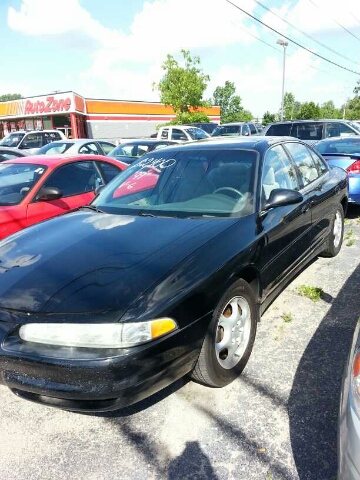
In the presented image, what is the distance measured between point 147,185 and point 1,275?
5.25 feet

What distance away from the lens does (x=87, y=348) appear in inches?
83.5

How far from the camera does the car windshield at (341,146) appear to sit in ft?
24.5

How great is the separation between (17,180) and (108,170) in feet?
4.23

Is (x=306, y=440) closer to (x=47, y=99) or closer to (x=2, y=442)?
(x=2, y=442)

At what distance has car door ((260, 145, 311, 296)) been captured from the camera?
3.21 m

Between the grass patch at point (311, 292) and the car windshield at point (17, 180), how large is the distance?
3.33 metres

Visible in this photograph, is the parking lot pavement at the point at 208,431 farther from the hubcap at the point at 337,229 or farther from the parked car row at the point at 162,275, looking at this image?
the hubcap at the point at 337,229

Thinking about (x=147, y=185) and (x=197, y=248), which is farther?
(x=147, y=185)

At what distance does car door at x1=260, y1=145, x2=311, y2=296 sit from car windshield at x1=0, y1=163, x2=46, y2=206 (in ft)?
9.66

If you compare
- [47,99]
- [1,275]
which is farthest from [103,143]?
[47,99]

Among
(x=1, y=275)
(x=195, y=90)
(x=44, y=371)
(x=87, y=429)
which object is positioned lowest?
(x=87, y=429)

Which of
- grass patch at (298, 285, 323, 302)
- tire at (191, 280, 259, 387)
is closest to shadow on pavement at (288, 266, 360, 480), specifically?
grass patch at (298, 285, 323, 302)

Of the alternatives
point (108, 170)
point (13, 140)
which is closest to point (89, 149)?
point (108, 170)

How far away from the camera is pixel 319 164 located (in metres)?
4.89
